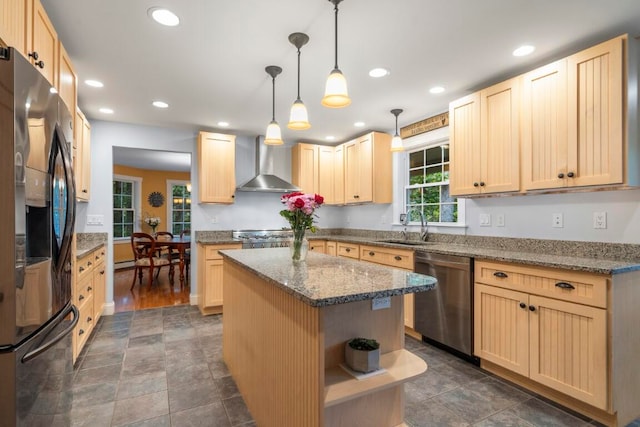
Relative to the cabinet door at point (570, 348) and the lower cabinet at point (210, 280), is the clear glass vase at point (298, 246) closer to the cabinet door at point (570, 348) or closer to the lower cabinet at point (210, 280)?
the cabinet door at point (570, 348)

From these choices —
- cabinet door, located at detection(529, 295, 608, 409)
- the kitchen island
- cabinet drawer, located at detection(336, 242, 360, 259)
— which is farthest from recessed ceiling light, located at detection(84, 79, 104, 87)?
cabinet door, located at detection(529, 295, 608, 409)

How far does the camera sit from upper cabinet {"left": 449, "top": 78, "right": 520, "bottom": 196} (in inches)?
101

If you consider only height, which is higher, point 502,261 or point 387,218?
point 387,218

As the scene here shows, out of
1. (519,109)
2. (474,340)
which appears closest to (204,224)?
(474,340)

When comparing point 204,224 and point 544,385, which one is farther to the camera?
point 204,224

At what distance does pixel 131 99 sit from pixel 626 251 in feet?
14.2

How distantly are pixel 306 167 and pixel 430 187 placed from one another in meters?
1.84

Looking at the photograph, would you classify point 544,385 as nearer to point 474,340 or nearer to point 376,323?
point 474,340

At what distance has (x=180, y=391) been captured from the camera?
2252mm

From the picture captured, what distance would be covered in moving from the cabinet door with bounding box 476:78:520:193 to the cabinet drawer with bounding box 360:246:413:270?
920 millimetres

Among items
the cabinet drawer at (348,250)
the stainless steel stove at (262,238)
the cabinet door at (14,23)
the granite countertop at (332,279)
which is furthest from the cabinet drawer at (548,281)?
the cabinet door at (14,23)

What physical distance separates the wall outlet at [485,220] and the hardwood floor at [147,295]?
3.82m

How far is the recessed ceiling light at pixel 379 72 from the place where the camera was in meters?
2.64

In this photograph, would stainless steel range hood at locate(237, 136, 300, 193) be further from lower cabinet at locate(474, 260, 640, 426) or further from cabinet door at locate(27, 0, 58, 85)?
lower cabinet at locate(474, 260, 640, 426)
